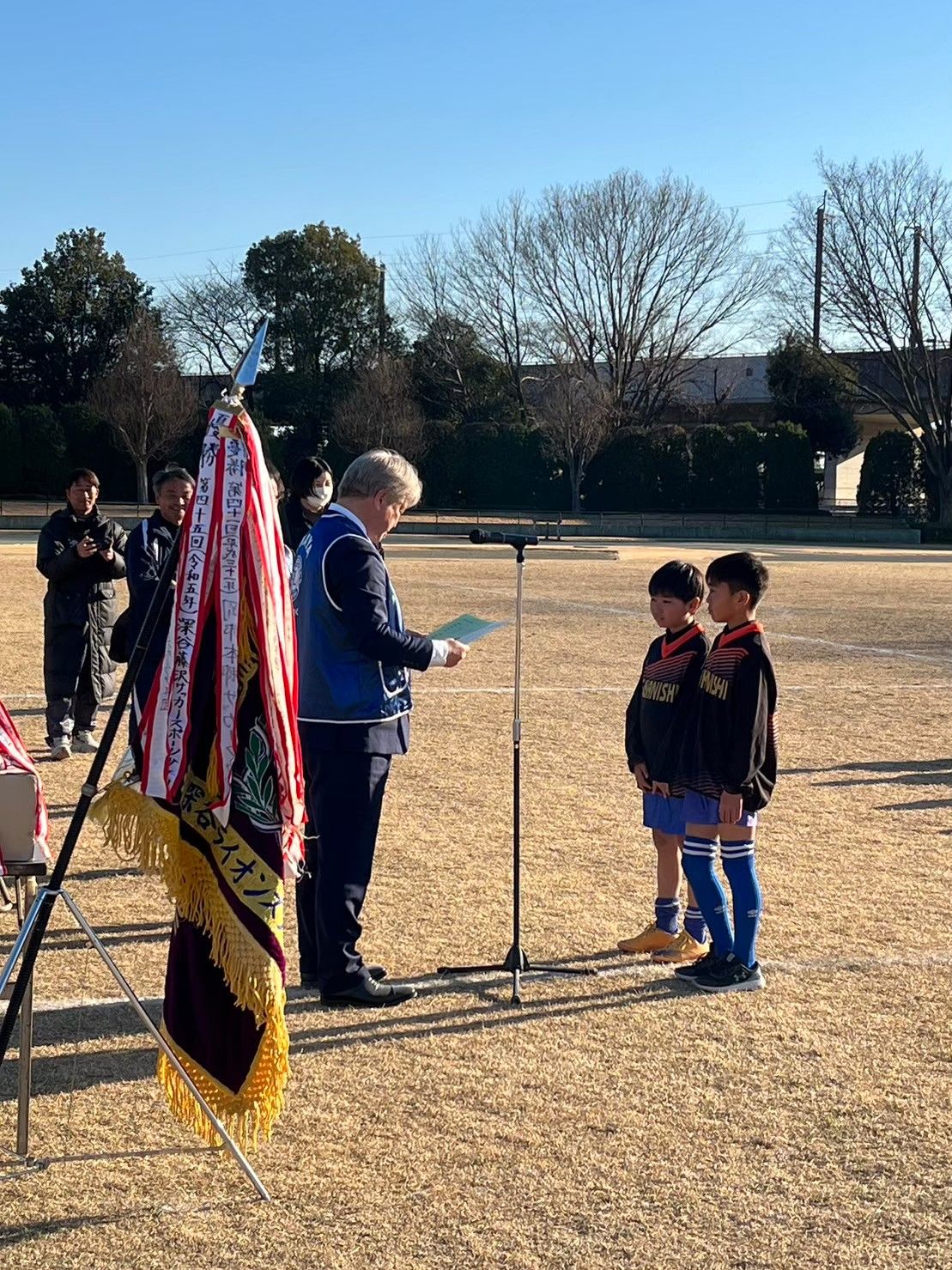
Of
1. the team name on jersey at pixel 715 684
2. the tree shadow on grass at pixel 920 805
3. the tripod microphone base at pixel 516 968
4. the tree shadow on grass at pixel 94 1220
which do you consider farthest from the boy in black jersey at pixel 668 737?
the tree shadow on grass at pixel 920 805

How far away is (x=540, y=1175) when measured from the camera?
370 centimetres

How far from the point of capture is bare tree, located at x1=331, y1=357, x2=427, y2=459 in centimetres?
5144

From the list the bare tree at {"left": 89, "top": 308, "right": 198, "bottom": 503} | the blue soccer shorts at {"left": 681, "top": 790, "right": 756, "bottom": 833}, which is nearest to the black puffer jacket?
the blue soccer shorts at {"left": 681, "top": 790, "right": 756, "bottom": 833}

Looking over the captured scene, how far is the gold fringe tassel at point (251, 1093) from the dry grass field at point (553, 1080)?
0.13 m

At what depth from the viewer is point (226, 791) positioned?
360 cm

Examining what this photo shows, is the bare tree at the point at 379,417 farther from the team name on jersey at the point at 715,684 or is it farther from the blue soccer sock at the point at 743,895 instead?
the blue soccer sock at the point at 743,895

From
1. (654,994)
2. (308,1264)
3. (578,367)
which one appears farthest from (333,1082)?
(578,367)

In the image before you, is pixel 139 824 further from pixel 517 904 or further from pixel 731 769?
pixel 731 769

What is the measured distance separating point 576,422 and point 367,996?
4631 centimetres

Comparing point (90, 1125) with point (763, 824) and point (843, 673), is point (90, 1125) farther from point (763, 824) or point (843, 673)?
point (843, 673)

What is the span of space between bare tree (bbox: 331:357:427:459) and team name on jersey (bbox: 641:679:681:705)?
46265mm

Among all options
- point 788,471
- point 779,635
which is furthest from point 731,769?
point 788,471

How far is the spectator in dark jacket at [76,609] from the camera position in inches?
364

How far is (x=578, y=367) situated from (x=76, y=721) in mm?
47755
